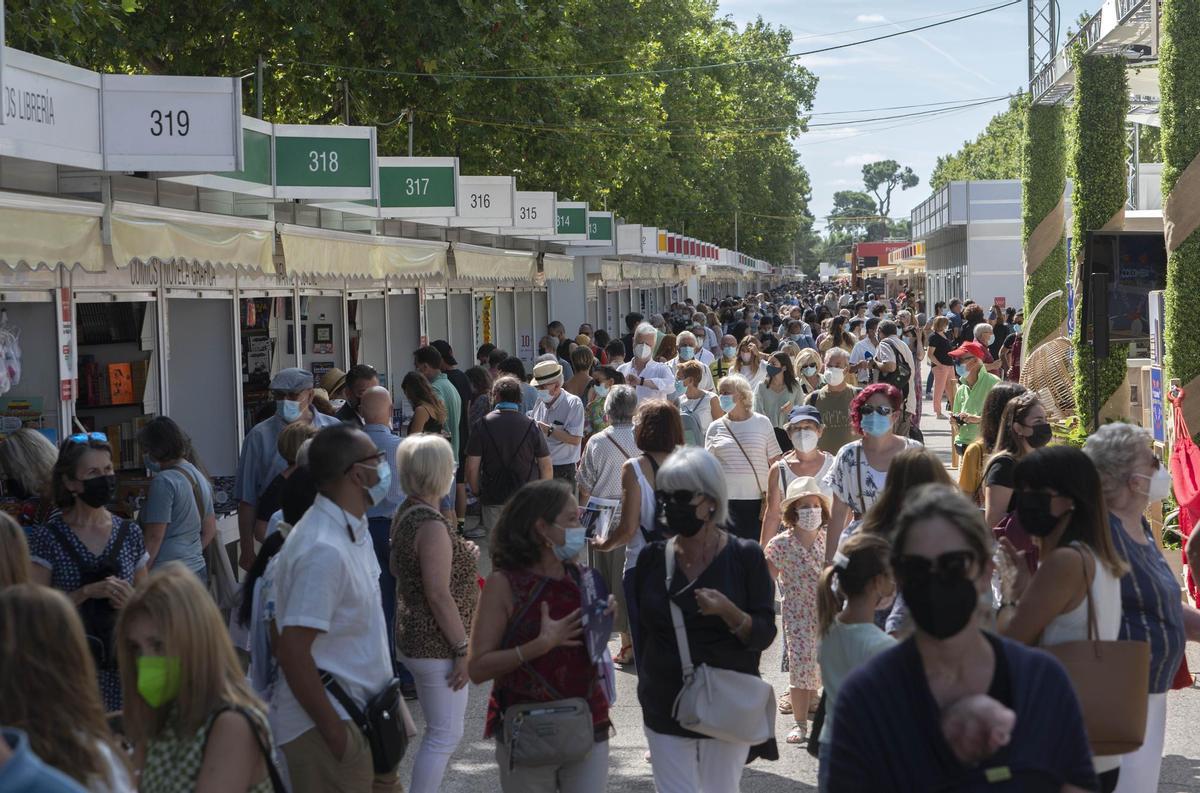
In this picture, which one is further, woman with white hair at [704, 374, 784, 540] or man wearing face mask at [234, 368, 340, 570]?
woman with white hair at [704, 374, 784, 540]

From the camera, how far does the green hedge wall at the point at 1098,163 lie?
14.9m

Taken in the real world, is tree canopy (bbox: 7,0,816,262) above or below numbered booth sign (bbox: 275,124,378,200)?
above

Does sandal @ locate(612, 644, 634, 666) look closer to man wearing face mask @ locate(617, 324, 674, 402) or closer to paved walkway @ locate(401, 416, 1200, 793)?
paved walkway @ locate(401, 416, 1200, 793)

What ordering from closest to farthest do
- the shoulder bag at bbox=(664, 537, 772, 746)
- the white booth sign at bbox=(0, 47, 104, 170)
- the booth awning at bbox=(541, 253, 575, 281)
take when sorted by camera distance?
the shoulder bag at bbox=(664, 537, 772, 746) < the white booth sign at bbox=(0, 47, 104, 170) < the booth awning at bbox=(541, 253, 575, 281)

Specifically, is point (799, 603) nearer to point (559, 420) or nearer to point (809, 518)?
point (809, 518)

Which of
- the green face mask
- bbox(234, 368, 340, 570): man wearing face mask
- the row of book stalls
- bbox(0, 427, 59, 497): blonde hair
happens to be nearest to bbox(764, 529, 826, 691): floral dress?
bbox(234, 368, 340, 570): man wearing face mask

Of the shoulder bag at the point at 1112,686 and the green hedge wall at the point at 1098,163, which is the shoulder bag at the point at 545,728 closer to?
the shoulder bag at the point at 1112,686

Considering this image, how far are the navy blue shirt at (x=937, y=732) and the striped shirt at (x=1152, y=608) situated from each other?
1.66m

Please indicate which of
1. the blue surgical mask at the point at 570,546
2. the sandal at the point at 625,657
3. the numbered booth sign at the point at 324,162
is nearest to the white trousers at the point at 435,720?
the blue surgical mask at the point at 570,546

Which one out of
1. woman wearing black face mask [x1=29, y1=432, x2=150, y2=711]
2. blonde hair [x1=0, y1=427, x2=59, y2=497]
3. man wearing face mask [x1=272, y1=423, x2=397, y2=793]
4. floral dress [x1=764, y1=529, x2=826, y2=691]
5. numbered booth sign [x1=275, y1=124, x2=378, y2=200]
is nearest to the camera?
man wearing face mask [x1=272, y1=423, x2=397, y2=793]

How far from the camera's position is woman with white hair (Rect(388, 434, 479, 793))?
552cm

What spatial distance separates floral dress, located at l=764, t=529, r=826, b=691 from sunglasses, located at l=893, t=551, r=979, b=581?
14.7 feet

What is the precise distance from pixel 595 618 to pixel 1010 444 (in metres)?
2.58

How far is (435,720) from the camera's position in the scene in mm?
5629
